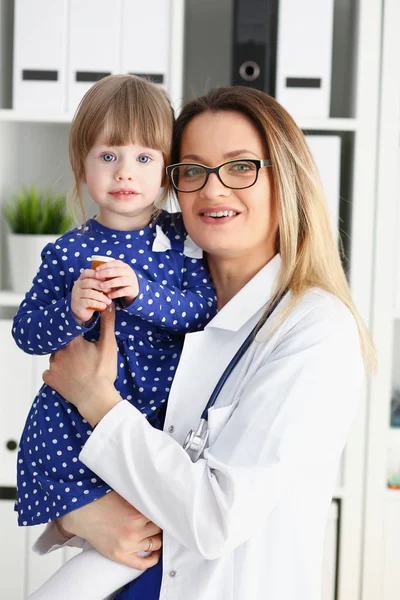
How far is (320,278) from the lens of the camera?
4.44ft

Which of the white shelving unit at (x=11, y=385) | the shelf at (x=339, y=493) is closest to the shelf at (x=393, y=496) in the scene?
the shelf at (x=339, y=493)

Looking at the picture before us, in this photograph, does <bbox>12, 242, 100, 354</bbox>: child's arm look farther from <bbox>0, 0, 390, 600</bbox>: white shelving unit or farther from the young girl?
<bbox>0, 0, 390, 600</bbox>: white shelving unit

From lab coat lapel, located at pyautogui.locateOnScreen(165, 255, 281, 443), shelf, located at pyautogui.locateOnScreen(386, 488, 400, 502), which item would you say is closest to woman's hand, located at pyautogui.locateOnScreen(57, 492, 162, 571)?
lab coat lapel, located at pyautogui.locateOnScreen(165, 255, 281, 443)

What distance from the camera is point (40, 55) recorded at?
2.21 metres

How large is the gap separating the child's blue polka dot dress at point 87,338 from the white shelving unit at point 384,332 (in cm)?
97

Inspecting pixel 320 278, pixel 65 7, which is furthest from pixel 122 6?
pixel 320 278

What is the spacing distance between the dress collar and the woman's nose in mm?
167

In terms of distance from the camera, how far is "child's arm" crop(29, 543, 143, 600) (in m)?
1.29

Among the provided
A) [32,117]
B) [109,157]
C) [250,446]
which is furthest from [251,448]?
[32,117]

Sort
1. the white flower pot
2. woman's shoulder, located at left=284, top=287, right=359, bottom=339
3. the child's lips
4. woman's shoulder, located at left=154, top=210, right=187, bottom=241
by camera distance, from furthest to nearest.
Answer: the white flower pot, woman's shoulder, located at left=154, top=210, right=187, bottom=241, the child's lips, woman's shoulder, located at left=284, top=287, right=359, bottom=339

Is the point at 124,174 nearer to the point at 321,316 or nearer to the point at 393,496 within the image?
the point at 321,316

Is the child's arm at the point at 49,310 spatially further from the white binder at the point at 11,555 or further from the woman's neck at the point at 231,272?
the white binder at the point at 11,555

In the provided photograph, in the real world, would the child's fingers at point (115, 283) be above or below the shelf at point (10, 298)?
above

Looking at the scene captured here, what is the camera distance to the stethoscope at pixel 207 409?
3.95ft
